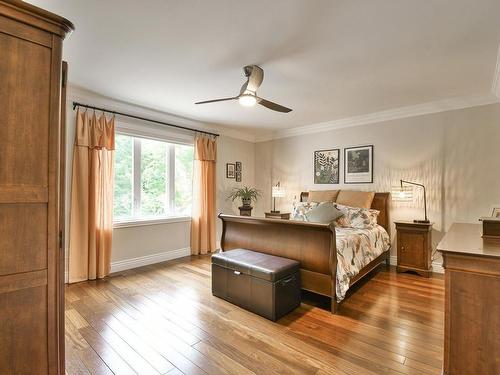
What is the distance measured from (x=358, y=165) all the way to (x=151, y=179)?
11.7 ft

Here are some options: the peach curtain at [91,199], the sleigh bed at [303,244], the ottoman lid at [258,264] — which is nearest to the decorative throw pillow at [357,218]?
the sleigh bed at [303,244]

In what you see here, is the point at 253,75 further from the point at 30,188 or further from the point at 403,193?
the point at 403,193

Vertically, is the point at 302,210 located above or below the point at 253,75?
below

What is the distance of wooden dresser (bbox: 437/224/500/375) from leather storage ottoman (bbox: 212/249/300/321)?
1286 millimetres

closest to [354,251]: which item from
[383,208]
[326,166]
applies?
[383,208]

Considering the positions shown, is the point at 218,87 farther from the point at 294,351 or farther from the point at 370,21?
the point at 294,351

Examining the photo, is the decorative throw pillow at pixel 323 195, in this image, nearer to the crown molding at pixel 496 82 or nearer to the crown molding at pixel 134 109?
the crown molding at pixel 134 109

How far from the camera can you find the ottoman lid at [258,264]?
2475 mm

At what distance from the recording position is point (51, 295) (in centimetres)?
116

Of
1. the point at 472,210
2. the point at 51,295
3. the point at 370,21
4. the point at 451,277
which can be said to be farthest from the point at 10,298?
the point at 472,210

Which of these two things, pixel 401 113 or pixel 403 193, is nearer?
pixel 403 193

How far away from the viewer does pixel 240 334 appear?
2.22m

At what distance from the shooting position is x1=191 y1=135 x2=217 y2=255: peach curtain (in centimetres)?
478

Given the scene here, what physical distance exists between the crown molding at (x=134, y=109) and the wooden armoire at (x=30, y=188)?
2.59 meters
